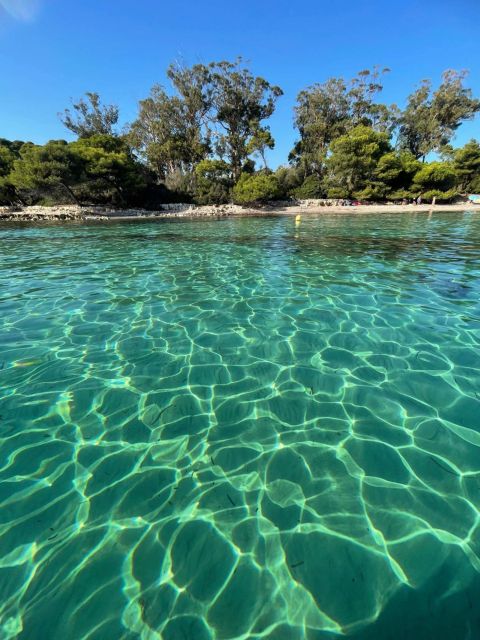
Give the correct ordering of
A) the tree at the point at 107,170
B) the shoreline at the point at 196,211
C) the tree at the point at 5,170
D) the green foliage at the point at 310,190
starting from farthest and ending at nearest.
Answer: the green foliage at the point at 310,190 → the tree at the point at 5,170 → the tree at the point at 107,170 → the shoreline at the point at 196,211

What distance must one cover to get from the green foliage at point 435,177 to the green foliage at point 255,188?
16863 millimetres

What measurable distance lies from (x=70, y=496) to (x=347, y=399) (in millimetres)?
2624

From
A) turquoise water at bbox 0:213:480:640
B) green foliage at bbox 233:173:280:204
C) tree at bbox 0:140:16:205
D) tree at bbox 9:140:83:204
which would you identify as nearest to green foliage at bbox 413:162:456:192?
green foliage at bbox 233:173:280:204

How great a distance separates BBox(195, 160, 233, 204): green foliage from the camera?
3728 cm

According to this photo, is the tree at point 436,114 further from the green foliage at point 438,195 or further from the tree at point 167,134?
the tree at point 167,134

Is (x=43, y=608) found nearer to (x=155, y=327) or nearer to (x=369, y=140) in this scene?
(x=155, y=327)

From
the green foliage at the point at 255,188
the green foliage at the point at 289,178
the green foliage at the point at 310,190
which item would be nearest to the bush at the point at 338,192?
the green foliage at the point at 310,190

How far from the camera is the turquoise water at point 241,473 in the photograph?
1.68m

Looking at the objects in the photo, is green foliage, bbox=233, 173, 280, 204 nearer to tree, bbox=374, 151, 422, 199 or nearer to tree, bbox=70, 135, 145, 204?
tree, bbox=70, 135, 145, 204

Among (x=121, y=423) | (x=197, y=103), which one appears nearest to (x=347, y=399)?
(x=121, y=423)

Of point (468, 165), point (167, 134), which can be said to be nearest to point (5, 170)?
point (167, 134)

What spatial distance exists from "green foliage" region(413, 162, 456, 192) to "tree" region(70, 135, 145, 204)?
3231 cm

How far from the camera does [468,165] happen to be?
39.2 m

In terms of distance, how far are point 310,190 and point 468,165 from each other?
797 inches
